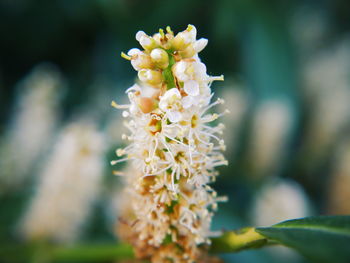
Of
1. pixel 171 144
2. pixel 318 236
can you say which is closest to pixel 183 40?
pixel 171 144

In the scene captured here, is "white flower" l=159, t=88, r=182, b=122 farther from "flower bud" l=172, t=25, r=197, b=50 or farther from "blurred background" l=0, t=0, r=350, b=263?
"blurred background" l=0, t=0, r=350, b=263

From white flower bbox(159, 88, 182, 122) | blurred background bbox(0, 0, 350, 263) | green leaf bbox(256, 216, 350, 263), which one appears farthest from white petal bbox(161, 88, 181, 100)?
blurred background bbox(0, 0, 350, 263)

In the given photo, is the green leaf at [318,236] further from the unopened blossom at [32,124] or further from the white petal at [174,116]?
the unopened blossom at [32,124]

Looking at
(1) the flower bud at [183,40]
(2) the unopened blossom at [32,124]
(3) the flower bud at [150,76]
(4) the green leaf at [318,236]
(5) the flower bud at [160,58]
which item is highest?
(2) the unopened blossom at [32,124]

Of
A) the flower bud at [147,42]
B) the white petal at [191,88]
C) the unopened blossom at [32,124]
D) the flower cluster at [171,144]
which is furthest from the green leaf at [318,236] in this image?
the unopened blossom at [32,124]

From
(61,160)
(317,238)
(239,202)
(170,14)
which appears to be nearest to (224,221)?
(239,202)

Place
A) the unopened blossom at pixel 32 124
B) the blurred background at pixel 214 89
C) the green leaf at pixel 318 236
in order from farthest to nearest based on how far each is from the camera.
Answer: the unopened blossom at pixel 32 124 → the blurred background at pixel 214 89 → the green leaf at pixel 318 236

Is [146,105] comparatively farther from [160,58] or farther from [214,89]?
[214,89]
